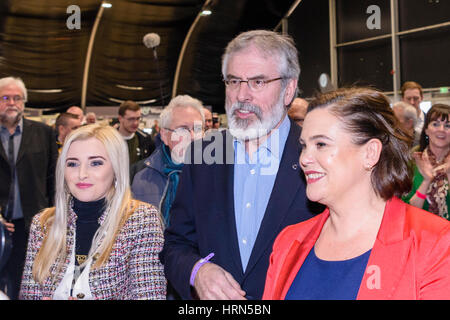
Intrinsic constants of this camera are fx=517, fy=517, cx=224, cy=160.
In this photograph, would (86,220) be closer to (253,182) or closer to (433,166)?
(253,182)

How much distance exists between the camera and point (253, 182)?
1.90 m

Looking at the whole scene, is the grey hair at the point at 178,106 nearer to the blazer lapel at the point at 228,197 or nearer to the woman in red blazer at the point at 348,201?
the blazer lapel at the point at 228,197

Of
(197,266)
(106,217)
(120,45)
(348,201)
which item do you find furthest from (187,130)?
(120,45)

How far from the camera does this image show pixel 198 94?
14062mm

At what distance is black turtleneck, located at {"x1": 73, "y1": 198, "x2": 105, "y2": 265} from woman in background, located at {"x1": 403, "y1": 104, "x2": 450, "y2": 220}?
2069mm

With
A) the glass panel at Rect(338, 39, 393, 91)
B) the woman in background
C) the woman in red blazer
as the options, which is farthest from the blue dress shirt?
the glass panel at Rect(338, 39, 393, 91)

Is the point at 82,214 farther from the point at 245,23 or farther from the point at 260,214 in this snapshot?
the point at 245,23

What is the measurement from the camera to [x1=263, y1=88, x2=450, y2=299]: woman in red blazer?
1.53 metres

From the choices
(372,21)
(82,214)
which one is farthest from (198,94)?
(82,214)

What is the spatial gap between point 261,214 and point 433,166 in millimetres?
1988

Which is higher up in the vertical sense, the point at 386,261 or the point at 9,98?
the point at 9,98

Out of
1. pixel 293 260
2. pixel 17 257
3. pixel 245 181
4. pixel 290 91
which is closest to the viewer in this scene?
pixel 293 260
